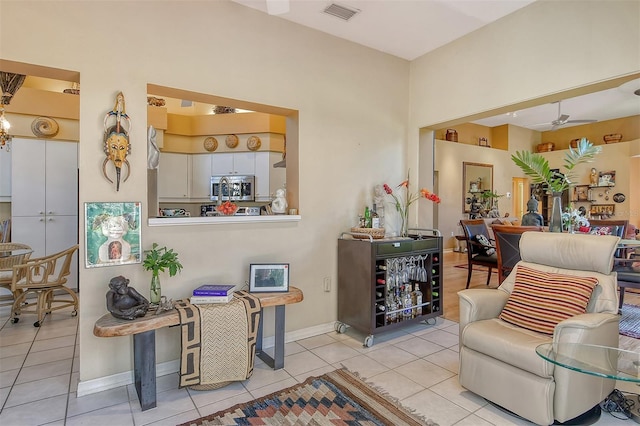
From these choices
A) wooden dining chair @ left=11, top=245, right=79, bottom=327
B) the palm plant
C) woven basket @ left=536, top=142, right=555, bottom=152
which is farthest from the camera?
woven basket @ left=536, top=142, right=555, bottom=152

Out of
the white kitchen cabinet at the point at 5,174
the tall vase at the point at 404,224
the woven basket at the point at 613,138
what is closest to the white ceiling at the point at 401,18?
the tall vase at the point at 404,224

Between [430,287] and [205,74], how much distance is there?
295 cm

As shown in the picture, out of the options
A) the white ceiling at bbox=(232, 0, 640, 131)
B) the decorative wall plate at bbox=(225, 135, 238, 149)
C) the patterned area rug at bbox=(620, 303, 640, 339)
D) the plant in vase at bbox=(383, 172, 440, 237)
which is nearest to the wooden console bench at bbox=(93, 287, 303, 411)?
the plant in vase at bbox=(383, 172, 440, 237)

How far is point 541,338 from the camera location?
2.08 meters

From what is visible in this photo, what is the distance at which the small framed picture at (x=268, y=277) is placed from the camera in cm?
283

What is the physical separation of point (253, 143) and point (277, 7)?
10.3ft

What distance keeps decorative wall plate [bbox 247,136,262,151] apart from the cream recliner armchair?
449 cm

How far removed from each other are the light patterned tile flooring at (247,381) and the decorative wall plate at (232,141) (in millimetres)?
3588

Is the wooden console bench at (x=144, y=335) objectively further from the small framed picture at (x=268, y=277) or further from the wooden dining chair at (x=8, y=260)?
the wooden dining chair at (x=8, y=260)

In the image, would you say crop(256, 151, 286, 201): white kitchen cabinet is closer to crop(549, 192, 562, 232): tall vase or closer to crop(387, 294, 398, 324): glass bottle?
crop(387, 294, 398, 324): glass bottle

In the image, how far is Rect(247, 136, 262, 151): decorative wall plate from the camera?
19.6 feet

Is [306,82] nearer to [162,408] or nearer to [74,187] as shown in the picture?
[162,408]

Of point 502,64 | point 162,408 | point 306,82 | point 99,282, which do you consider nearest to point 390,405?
point 162,408

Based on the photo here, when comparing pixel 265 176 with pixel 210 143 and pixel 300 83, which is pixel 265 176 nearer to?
pixel 210 143
